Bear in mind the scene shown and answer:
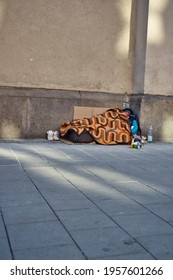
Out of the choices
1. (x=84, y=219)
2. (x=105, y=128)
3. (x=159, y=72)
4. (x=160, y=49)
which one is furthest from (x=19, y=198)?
(x=160, y=49)

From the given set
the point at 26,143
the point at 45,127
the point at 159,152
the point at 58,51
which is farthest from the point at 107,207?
the point at 58,51

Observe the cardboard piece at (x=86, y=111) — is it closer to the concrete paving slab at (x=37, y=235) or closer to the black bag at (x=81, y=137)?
the black bag at (x=81, y=137)

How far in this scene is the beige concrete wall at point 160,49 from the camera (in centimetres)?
716

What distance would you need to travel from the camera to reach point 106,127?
6910mm

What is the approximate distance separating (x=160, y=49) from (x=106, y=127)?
7.14 ft

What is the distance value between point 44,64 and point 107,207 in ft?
16.0

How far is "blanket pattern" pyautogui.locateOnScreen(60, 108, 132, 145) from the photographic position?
22.3 ft

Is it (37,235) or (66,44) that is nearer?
(37,235)

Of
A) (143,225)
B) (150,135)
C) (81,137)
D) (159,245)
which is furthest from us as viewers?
(150,135)

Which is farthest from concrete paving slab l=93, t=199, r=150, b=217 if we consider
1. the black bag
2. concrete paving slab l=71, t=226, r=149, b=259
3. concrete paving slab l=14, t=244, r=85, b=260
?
the black bag

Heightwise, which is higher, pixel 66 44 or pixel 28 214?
pixel 66 44

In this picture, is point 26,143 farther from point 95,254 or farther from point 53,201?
point 95,254

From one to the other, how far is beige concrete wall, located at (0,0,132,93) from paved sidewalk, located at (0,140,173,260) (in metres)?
2.51

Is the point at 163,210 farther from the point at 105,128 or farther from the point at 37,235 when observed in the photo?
the point at 105,128
